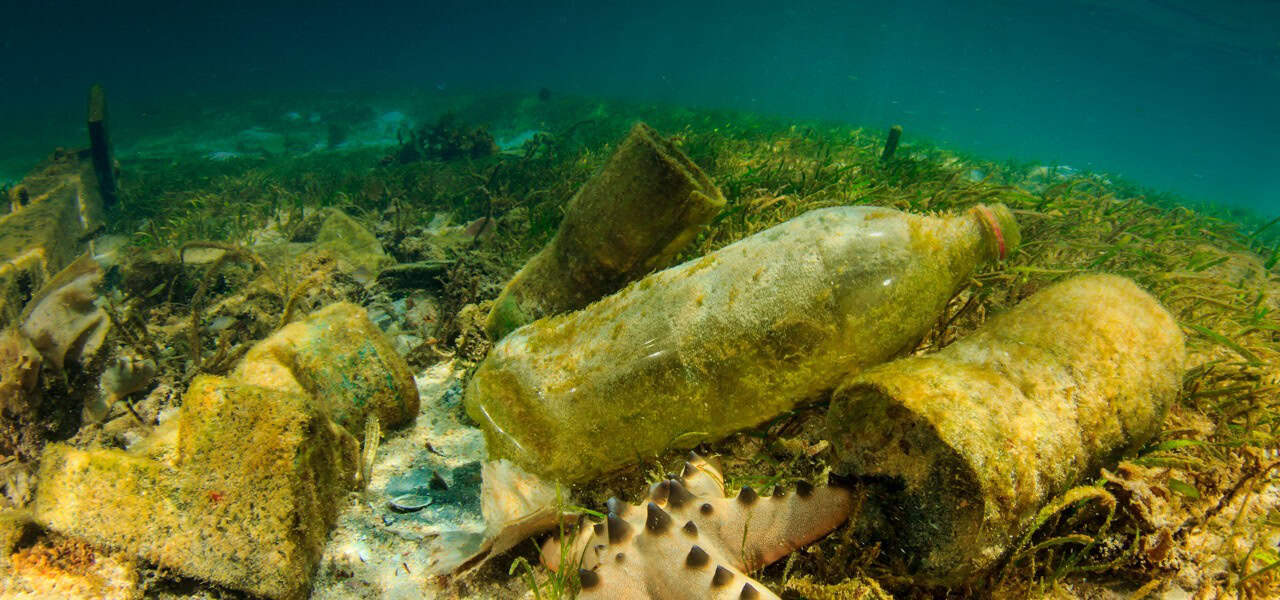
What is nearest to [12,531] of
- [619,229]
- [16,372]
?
[16,372]

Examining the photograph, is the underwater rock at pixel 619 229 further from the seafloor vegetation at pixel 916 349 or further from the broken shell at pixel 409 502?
the broken shell at pixel 409 502

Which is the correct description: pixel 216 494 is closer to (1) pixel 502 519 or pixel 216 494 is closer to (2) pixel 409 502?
(2) pixel 409 502

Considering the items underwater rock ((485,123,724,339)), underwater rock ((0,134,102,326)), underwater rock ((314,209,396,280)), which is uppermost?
underwater rock ((485,123,724,339))

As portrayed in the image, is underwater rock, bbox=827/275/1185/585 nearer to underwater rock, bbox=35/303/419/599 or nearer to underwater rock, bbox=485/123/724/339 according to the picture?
underwater rock, bbox=485/123/724/339

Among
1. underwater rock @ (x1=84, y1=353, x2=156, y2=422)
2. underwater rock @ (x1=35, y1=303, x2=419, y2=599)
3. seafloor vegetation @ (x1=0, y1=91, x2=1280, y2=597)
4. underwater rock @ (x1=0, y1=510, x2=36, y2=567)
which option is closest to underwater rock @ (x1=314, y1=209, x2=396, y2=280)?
seafloor vegetation @ (x1=0, y1=91, x2=1280, y2=597)

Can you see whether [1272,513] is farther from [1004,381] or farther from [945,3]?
[945,3]

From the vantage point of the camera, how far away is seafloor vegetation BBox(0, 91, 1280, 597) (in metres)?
1.68

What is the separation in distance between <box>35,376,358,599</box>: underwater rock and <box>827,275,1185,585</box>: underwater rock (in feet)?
7.19

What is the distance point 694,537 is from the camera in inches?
61.5

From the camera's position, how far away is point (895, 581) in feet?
5.12

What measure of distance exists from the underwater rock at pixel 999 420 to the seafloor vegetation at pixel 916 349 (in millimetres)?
154

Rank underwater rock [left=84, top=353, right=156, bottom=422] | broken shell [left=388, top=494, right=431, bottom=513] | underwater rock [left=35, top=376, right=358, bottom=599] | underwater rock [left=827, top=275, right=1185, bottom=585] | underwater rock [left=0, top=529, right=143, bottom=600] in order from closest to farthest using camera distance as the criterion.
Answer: underwater rock [left=827, top=275, right=1185, bottom=585] < underwater rock [left=0, top=529, right=143, bottom=600] < underwater rock [left=35, top=376, right=358, bottom=599] < broken shell [left=388, top=494, right=431, bottom=513] < underwater rock [left=84, top=353, right=156, bottom=422]

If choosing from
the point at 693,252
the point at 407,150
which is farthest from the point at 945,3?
the point at 693,252

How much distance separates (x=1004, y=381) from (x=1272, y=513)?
144 cm
